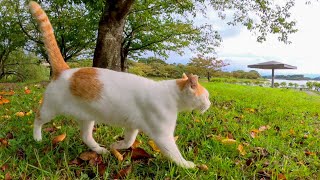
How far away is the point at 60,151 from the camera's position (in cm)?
248

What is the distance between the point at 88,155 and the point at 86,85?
0.55 meters

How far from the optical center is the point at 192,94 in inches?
86.7

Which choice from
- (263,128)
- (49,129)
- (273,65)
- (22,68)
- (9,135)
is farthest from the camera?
(22,68)

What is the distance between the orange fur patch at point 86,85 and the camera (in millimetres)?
2211

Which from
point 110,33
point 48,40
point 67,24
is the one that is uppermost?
point 67,24

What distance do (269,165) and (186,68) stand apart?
2596cm

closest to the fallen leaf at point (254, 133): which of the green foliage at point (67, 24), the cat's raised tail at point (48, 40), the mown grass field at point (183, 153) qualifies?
the mown grass field at point (183, 153)

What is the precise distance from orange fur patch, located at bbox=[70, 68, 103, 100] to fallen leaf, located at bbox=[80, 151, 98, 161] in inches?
18.0

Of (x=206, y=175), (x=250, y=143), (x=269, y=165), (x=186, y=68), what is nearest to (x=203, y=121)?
(x=250, y=143)

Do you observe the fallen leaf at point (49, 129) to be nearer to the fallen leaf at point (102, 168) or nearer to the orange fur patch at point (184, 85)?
the fallen leaf at point (102, 168)

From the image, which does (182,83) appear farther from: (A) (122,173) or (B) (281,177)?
(B) (281,177)

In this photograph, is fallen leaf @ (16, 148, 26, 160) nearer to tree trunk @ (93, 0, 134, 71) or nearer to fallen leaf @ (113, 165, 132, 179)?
fallen leaf @ (113, 165, 132, 179)

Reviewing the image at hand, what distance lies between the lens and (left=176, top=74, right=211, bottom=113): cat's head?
2.17m

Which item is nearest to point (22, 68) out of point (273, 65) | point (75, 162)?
point (273, 65)
